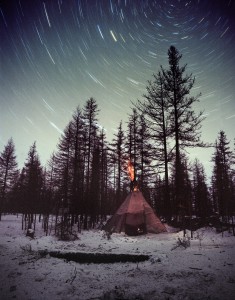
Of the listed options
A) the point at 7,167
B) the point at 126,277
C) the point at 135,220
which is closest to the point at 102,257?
the point at 126,277

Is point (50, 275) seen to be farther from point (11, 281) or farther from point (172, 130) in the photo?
point (172, 130)

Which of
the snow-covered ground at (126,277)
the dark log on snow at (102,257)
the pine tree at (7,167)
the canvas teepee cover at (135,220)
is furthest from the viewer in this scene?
the pine tree at (7,167)

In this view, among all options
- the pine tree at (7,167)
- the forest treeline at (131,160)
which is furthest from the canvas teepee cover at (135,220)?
the pine tree at (7,167)

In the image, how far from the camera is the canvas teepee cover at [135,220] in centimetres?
1445

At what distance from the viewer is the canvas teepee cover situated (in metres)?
14.5

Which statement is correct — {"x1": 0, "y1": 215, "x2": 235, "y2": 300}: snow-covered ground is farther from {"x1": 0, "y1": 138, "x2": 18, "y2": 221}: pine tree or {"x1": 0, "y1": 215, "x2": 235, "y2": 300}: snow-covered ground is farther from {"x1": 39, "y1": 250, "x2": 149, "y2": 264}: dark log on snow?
{"x1": 0, "y1": 138, "x2": 18, "y2": 221}: pine tree

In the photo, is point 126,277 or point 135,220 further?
point 135,220

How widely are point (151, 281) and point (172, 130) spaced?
1202 cm

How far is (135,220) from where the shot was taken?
14852 mm

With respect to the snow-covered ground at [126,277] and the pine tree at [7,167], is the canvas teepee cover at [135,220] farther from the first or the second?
the pine tree at [7,167]

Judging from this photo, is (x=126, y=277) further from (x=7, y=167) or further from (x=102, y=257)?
(x=7, y=167)

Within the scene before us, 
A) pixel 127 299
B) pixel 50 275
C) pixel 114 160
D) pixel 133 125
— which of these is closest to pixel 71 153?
pixel 114 160

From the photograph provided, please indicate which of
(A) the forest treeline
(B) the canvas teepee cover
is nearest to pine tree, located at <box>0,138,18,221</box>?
(A) the forest treeline

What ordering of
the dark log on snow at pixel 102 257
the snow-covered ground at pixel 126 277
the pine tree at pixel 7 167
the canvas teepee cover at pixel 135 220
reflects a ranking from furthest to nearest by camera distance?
the pine tree at pixel 7 167
the canvas teepee cover at pixel 135 220
the dark log on snow at pixel 102 257
the snow-covered ground at pixel 126 277
